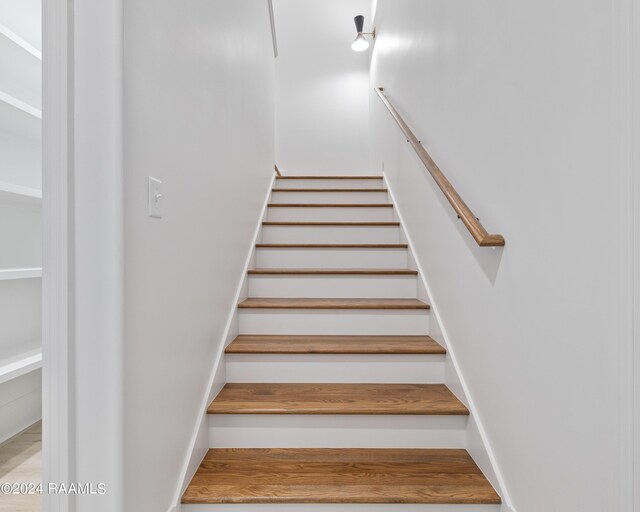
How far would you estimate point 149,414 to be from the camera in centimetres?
94

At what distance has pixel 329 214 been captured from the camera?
2.85 m

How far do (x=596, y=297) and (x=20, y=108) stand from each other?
2.07 metres

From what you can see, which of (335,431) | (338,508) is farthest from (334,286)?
(338,508)

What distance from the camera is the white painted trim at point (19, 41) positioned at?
1481 millimetres

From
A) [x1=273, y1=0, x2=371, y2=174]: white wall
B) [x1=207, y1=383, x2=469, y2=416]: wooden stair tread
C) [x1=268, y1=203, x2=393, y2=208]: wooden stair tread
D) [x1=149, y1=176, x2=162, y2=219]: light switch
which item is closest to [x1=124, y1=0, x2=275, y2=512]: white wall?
[x1=149, y1=176, x2=162, y2=219]: light switch

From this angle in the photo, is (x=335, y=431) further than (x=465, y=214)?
Yes

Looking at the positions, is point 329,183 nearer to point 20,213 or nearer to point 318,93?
point 318,93

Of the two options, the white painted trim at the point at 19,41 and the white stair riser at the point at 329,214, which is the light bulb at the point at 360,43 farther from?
the white painted trim at the point at 19,41

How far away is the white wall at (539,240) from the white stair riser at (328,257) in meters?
0.75

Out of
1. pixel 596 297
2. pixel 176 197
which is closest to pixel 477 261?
pixel 596 297

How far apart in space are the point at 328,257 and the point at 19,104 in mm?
1696

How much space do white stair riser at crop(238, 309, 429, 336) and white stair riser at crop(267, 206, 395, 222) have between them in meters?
1.10

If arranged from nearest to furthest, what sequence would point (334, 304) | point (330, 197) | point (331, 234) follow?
1. point (334, 304)
2. point (331, 234)
3. point (330, 197)

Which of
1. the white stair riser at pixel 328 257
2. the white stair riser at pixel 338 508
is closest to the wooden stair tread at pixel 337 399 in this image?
the white stair riser at pixel 338 508
